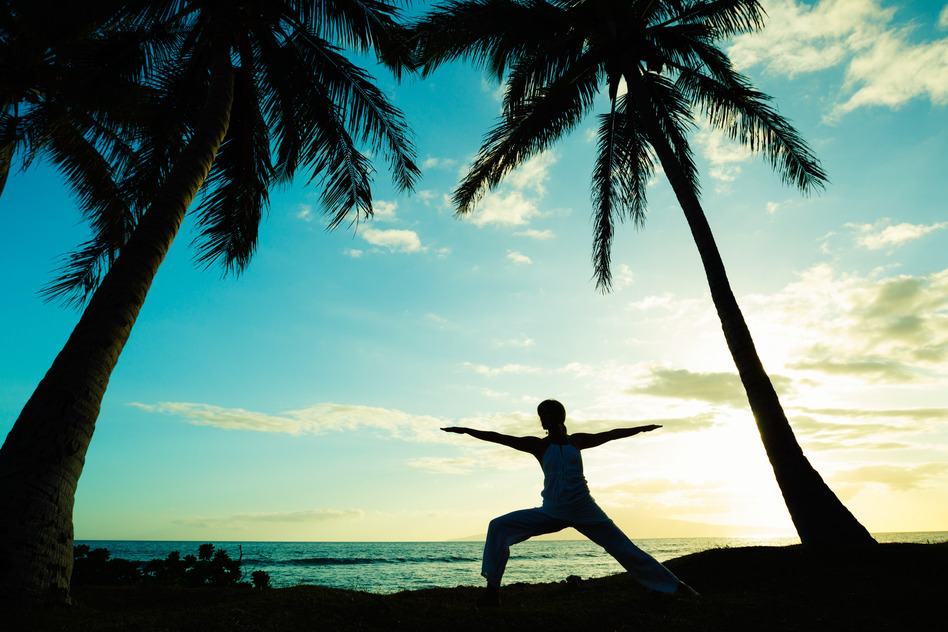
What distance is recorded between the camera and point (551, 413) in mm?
4863

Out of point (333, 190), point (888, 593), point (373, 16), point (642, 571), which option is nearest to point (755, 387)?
point (888, 593)

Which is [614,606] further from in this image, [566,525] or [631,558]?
[566,525]

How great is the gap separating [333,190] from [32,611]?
756 cm

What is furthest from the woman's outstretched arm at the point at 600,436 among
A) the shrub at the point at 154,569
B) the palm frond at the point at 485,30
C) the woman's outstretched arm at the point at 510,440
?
the palm frond at the point at 485,30

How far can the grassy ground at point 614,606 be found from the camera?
3.70m

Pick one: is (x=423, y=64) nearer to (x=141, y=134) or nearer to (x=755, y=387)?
(x=141, y=134)

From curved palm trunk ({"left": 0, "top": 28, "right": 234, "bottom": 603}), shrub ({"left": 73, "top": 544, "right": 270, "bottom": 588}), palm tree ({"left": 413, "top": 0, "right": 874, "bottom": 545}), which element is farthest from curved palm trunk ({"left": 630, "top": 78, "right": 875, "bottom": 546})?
curved palm trunk ({"left": 0, "top": 28, "right": 234, "bottom": 603})

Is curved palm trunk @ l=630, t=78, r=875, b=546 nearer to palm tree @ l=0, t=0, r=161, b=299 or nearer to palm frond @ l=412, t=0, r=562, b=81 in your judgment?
palm frond @ l=412, t=0, r=562, b=81

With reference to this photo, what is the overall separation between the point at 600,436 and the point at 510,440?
90cm

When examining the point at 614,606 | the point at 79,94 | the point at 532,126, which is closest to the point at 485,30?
the point at 532,126

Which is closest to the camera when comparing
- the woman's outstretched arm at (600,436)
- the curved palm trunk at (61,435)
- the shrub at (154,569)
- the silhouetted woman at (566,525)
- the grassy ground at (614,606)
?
the grassy ground at (614,606)

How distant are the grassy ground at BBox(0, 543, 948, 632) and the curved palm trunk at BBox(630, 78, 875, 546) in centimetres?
66

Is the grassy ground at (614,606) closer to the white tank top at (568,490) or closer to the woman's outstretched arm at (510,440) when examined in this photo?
the white tank top at (568,490)

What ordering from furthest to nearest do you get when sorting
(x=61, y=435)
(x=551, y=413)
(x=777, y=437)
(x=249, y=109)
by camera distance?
1. (x=249, y=109)
2. (x=777, y=437)
3. (x=551, y=413)
4. (x=61, y=435)
